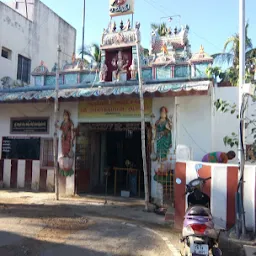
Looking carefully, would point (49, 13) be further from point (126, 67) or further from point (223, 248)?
point (223, 248)

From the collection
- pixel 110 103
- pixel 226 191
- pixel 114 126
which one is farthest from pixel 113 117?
pixel 226 191

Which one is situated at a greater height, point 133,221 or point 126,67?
point 126,67

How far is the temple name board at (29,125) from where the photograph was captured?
10.8m

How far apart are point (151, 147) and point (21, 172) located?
16.8ft

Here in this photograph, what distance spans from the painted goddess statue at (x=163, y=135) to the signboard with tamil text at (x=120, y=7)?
356 centimetres

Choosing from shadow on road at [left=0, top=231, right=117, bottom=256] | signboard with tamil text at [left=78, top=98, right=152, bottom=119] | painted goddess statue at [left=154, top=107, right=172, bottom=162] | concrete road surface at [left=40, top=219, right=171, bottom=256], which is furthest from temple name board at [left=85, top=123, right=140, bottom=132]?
shadow on road at [left=0, top=231, right=117, bottom=256]

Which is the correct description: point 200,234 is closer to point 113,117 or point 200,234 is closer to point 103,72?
point 113,117

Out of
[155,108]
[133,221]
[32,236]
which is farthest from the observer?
[155,108]

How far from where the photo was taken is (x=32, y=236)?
17.5ft

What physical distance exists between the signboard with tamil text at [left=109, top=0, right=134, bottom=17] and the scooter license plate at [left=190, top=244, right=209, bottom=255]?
8166 mm

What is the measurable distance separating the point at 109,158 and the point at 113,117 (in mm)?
3402

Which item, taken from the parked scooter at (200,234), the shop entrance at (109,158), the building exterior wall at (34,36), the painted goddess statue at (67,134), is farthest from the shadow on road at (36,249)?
the building exterior wall at (34,36)

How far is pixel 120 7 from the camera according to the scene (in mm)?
10156

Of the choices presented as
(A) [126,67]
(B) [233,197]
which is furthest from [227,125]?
(B) [233,197]
